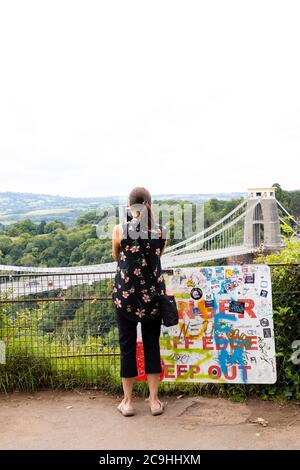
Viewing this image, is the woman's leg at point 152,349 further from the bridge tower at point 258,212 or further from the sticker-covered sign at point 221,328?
the bridge tower at point 258,212

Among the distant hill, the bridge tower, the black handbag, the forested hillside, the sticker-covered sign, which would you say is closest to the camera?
the black handbag

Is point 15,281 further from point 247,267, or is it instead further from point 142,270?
point 247,267

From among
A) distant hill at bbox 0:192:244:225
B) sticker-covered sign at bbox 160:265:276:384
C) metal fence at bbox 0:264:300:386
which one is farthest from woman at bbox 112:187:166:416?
distant hill at bbox 0:192:244:225

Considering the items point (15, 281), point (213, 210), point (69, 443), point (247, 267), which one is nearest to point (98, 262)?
point (15, 281)

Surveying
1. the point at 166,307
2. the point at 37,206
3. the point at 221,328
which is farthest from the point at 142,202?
the point at 37,206

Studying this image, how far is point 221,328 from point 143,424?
2.48ft

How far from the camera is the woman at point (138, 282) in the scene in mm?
2920

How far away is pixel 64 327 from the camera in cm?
354

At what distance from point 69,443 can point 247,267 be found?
1.45 metres

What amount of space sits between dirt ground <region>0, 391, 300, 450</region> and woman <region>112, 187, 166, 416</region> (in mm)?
155

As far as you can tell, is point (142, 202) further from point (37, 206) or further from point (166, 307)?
point (37, 206)

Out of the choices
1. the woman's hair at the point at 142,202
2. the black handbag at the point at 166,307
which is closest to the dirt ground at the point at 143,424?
the black handbag at the point at 166,307

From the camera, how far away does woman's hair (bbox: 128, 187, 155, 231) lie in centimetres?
291

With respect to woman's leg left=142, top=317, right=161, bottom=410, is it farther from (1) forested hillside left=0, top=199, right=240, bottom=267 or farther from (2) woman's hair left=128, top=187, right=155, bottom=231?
(1) forested hillside left=0, top=199, right=240, bottom=267
